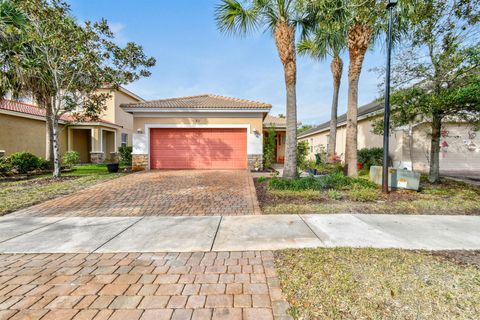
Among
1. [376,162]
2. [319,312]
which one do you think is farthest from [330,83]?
[319,312]

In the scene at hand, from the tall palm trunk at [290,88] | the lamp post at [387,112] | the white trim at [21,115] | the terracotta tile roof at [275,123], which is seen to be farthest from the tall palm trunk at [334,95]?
the white trim at [21,115]

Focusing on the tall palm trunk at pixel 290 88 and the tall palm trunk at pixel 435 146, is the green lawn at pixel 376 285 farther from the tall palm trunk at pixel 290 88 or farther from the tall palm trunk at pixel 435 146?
the tall palm trunk at pixel 435 146

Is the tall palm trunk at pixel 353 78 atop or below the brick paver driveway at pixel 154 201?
atop

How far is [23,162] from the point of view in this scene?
1194 cm

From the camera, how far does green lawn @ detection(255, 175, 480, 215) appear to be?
5.71m

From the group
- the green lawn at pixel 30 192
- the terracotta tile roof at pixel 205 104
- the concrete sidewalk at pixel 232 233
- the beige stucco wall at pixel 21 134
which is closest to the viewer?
the concrete sidewalk at pixel 232 233

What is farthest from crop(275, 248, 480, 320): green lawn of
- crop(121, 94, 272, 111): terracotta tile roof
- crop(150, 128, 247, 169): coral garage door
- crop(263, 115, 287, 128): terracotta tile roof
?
crop(263, 115, 287, 128): terracotta tile roof

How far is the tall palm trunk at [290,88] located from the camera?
861 cm

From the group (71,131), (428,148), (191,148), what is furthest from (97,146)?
(428,148)

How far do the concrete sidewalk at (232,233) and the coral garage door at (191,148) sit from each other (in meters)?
8.78

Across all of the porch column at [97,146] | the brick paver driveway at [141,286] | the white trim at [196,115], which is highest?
the white trim at [196,115]

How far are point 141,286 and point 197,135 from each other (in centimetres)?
1163

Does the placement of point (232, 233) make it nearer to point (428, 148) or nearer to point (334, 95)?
point (428, 148)

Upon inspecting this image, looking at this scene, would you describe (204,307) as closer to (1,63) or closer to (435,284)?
(435,284)
